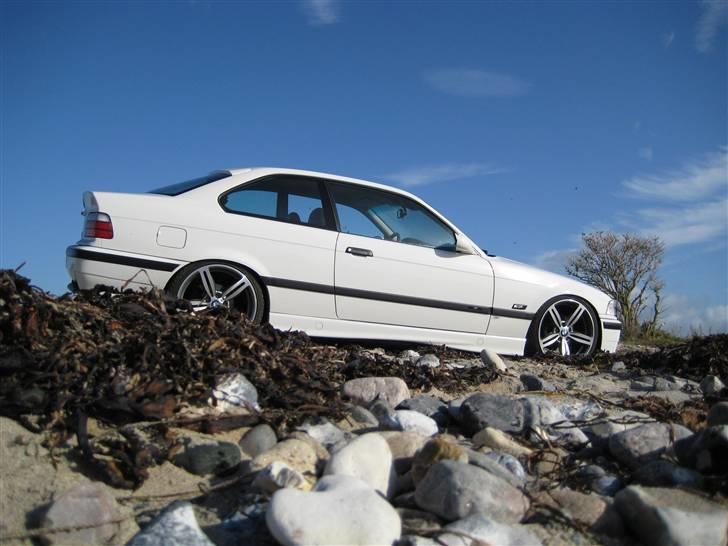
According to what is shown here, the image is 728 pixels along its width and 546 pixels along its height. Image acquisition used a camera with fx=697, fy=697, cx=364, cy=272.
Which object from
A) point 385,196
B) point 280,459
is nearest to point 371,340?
point 385,196

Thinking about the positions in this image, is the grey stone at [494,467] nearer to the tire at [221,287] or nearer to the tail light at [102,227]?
the tire at [221,287]

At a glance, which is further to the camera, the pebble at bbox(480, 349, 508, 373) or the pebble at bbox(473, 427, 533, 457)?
the pebble at bbox(480, 349, 508, 373)

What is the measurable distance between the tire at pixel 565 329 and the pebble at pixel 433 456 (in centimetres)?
461

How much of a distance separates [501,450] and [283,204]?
3.64 metres

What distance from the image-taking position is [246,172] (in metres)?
6.11

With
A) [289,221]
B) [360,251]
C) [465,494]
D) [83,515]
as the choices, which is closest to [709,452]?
[465,494]

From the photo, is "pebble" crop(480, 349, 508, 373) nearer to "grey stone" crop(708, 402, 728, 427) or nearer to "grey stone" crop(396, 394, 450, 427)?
"grey stone" crop(396, 394, 450, 427)

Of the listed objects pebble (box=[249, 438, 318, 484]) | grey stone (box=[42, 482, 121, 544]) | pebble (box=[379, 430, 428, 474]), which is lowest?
grey stone (box=[42, 482, 121, 544])

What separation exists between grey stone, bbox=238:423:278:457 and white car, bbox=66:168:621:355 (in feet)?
7.00

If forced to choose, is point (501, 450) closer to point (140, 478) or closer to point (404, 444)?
point (404, 444)

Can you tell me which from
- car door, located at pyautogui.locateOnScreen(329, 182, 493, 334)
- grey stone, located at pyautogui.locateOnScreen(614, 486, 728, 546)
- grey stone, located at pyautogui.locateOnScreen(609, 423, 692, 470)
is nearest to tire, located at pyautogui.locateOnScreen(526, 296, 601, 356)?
car door, located at pyautogui.locateOnScreen(329, 182, 493, 334)

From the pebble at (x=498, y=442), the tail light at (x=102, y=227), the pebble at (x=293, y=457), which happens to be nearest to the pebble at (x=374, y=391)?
the pebble at (x=498, y=442)

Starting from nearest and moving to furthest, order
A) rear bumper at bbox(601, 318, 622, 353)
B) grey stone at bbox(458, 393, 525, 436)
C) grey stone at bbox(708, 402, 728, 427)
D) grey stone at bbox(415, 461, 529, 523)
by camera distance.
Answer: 1. grey stone at bbox(415, 461, 529, 523)
2. grey stone at bbox(458, 393, 525, 436)
3. grey stone at bbox(708, 402, 728, 427)
4. rear bumper at bbox(601, 318, 622, 353)

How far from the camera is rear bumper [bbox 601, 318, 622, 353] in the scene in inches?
285
